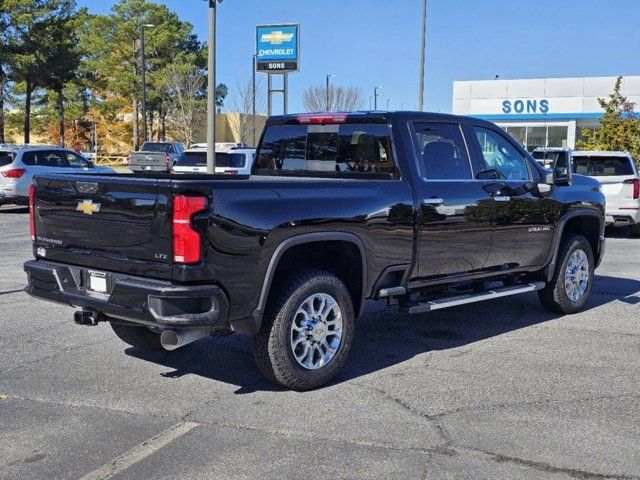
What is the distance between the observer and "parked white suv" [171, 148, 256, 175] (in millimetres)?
18938

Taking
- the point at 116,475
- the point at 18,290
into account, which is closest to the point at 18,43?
the point at 18,290

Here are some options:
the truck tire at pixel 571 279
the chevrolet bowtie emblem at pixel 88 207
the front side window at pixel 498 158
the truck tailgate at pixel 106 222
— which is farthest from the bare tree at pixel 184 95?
the chevrolet bowtie emblem at pixel 88 207

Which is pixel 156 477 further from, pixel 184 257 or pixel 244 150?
pixel 244 150

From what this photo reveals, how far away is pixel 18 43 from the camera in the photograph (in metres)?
41.3

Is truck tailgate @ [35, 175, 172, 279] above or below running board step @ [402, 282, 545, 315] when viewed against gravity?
above

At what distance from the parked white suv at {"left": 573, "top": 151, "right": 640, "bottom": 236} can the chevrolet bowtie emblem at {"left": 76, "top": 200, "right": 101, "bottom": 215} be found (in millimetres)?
11610

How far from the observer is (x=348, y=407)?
5.07 meters

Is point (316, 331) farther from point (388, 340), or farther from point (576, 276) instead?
point (576, 276)

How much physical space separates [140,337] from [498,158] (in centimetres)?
362

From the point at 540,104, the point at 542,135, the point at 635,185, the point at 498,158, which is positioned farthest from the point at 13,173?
the point at 542,135

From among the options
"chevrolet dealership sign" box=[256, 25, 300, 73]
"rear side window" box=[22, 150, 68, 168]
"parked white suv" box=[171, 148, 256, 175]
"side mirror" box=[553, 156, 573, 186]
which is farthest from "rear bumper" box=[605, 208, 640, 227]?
"chevrolet dealership sign" box=[256, 25, 300, 73]

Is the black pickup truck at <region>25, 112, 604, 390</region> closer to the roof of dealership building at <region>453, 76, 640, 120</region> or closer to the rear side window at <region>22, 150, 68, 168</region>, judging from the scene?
the rear side window at <region>22, 150, 68, 168</region>

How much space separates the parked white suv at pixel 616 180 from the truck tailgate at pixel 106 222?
1157 cm

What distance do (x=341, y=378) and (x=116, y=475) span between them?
2.13m
